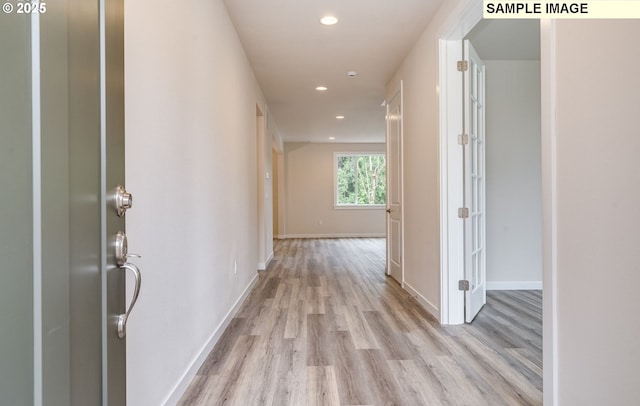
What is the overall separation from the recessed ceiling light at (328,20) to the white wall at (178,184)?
0.76 metres

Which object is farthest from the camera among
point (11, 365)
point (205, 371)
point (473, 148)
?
point (473, 148)

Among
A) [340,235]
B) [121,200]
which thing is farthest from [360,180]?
[121,200]

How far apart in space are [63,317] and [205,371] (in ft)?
5.36

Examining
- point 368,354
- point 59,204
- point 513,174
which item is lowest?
point 368,354

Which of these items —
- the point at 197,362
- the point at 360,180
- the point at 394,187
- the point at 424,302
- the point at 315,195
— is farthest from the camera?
the point at 360,180

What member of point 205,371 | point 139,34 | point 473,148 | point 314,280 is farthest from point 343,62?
point 205,371

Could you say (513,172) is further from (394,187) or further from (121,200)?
(121,200)

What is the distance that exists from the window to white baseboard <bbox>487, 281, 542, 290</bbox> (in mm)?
6086

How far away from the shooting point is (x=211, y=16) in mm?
2355

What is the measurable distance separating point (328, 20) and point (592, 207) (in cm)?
243

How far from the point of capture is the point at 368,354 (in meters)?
2.27

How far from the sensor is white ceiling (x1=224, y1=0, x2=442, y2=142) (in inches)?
110

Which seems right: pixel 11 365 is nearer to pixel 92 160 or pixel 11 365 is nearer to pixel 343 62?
pixel 92 160

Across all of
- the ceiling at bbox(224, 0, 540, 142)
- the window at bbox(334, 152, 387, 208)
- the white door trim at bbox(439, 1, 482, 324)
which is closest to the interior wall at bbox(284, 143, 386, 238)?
the window at bbox(334, 152, 387, 208)
